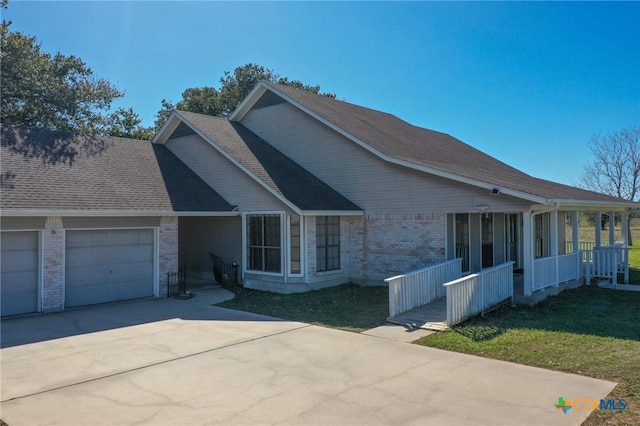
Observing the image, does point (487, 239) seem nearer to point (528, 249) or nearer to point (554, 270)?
point (554, 270)

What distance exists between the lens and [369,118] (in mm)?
20656

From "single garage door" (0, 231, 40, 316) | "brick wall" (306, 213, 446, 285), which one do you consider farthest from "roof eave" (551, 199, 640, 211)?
"single garage door" (0, 231, 40, 316)

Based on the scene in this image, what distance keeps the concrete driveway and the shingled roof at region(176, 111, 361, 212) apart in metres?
5.46

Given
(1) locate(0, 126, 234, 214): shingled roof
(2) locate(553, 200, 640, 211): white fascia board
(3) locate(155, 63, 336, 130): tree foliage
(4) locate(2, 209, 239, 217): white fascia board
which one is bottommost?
(4) locate(2, 209, 239, 217): white fascia board

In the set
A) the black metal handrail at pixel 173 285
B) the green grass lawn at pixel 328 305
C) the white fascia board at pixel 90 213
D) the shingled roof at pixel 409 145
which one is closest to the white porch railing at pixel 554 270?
the shingled roof at pixel 409 145

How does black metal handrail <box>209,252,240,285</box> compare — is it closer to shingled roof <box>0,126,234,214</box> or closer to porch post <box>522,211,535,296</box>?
shingled roof <box>0,126,234,214</box>

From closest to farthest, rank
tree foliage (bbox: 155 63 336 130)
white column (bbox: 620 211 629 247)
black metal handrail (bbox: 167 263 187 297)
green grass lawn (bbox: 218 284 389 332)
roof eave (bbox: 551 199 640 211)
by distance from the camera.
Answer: green grass lawn (bbox: 218 284 389 332) → roof eave (bbox: 551 199 640 211) → black metal handrail (bbox: 167 263 187 297) → white column (bbox: 620 211 629 247) → tree foliage (bbox: 155 63 336 130)

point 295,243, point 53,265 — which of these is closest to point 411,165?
point 295,243

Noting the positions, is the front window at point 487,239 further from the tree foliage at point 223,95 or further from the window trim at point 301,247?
the tree foliage at point 223,95

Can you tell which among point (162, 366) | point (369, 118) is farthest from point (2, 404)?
point (369, 118)

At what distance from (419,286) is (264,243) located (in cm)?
563

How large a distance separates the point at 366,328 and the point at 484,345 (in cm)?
247

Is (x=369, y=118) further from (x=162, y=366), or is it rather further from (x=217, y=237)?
(x=162, y=366)

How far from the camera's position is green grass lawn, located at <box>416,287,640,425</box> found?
6598 millimetres
